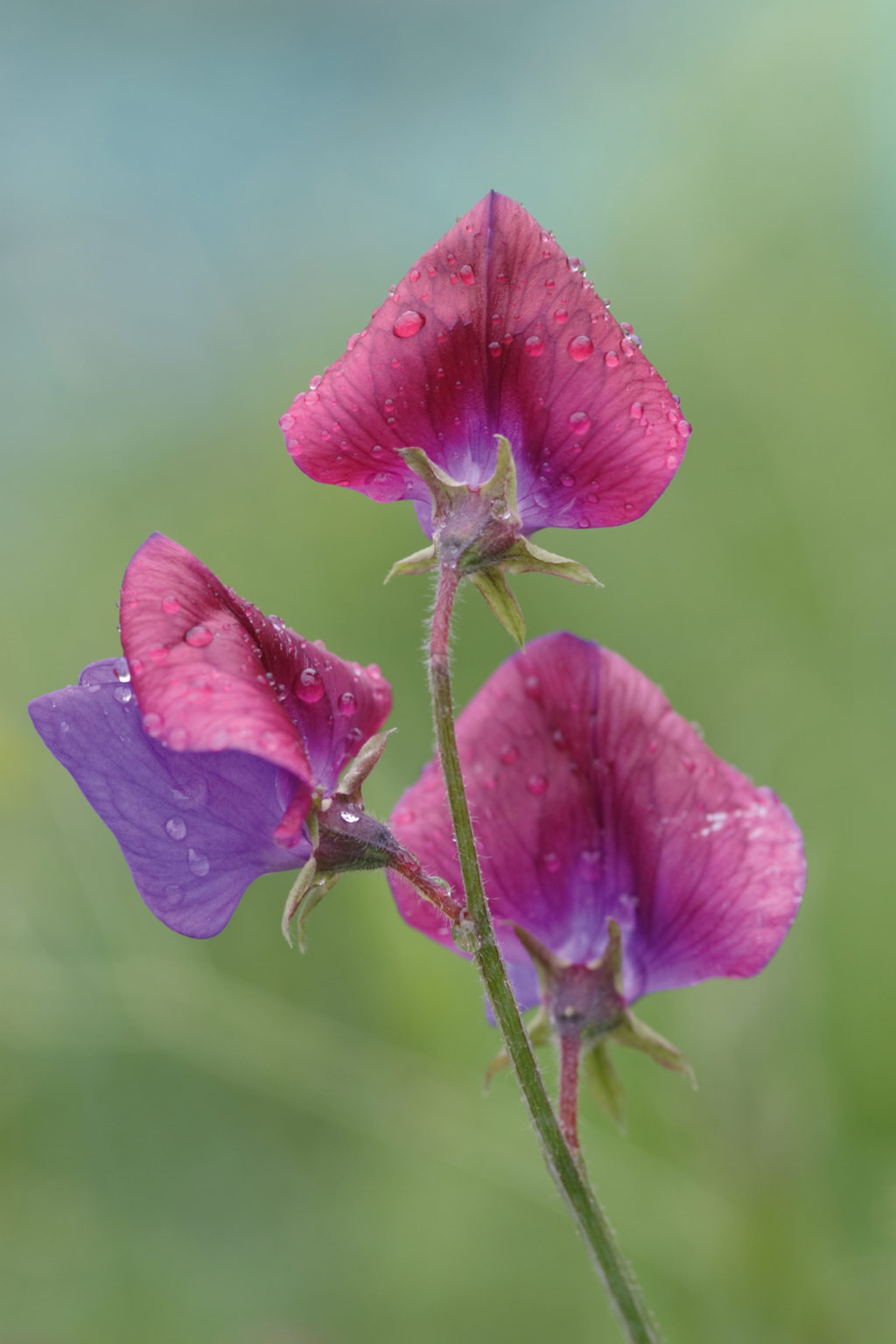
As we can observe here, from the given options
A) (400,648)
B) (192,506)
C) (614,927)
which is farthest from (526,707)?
(192,506)

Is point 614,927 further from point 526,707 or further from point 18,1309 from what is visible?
point 18,1309

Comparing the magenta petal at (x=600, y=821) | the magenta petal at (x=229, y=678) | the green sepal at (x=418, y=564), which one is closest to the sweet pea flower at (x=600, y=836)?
the magenta petal at (x=600, y=821)

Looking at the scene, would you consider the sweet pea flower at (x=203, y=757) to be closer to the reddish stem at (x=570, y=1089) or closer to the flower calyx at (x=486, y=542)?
the flower calyx at (x=486, y=542)

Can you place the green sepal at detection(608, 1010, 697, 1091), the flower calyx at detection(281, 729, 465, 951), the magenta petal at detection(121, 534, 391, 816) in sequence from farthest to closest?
the green sepal at detection(608, 1010, 697, 1091) < the flower calyx at detection(281, 729, 465, 951) < the magenta petal at detection(121, 534, 391, 816)

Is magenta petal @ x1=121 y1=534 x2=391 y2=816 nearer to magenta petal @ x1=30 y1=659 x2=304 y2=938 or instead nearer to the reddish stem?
magenta petal @ x1=30 y1=659 x2=304 y2=938

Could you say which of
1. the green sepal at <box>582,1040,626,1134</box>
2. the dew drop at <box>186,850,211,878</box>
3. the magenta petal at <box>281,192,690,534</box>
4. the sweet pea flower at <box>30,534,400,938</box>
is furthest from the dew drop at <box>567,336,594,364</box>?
the green sepal at <box>582,1040,626,1134</box>

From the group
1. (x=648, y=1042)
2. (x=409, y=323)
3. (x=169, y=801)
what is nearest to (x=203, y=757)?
(x=169, y=801)
